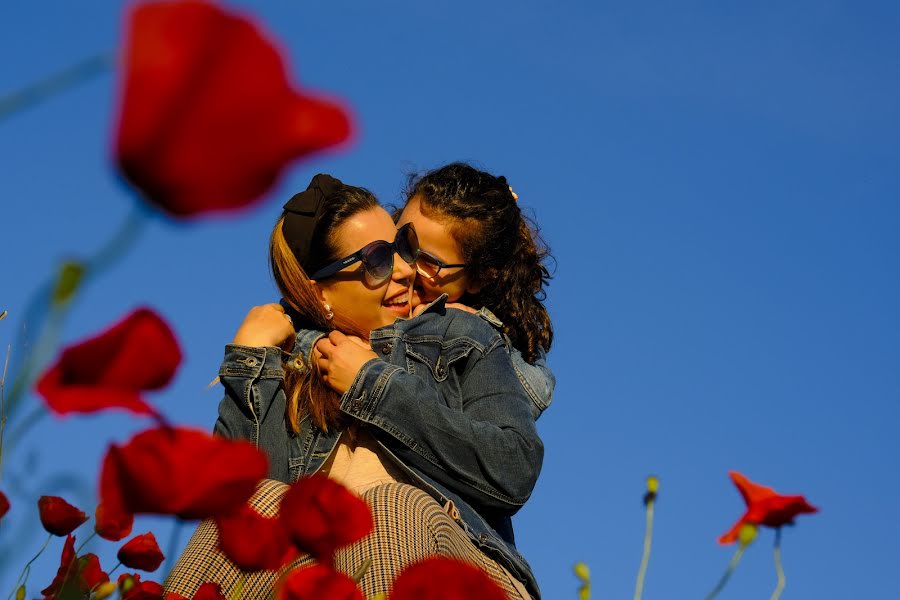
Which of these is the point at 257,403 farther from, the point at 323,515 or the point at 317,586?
the point at 317,586

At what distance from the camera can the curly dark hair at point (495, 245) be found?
156 inches

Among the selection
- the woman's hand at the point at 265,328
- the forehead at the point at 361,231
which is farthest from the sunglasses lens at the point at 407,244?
the woman's hand at the point at 265,328

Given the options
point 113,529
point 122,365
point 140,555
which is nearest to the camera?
point 122,365

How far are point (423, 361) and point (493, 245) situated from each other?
2.84ft

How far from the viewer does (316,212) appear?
357 centimetres

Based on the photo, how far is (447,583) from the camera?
1.29m

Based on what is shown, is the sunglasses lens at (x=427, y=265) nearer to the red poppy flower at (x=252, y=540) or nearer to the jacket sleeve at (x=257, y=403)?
the jacket sleeve at (x=257, y=403)

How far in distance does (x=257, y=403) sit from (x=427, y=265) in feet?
3.18

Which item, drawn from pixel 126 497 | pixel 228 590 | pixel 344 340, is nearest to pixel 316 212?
pixel 344 340

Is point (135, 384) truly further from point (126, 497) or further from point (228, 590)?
point (228, 590)

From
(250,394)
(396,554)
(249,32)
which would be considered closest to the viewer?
(249,32)

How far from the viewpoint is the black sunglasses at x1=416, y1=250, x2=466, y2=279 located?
3.91 metres

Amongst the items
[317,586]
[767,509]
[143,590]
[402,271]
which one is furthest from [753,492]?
[402,271]

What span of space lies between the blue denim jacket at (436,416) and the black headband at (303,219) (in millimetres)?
297
